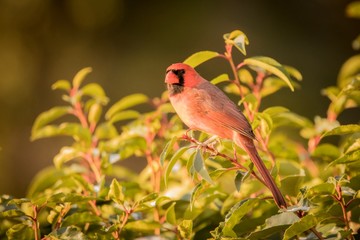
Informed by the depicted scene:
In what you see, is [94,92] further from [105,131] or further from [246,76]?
[246,76]

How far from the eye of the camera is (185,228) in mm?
1430

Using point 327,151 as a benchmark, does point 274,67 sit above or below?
above

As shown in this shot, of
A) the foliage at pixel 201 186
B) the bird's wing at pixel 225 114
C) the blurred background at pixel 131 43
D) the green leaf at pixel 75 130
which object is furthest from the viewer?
the blurred background at pixel 131 43

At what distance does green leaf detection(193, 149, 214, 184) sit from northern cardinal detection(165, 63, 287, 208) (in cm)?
33

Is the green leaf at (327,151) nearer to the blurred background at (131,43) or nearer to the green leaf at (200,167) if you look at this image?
the green leaf at (200,167)

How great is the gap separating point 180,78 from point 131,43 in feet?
13.9

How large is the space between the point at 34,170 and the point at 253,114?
382 centimetres

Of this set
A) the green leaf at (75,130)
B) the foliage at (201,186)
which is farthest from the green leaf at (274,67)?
the green leaf at (75,130)

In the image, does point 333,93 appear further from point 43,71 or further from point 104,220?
point 43,71

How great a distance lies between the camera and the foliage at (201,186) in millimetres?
1349

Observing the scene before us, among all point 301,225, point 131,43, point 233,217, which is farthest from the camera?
point 131,43

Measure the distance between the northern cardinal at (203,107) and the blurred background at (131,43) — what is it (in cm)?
340

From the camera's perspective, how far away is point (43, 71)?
5.80 m

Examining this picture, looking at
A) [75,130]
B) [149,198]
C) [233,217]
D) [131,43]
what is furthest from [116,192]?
[131,43]
